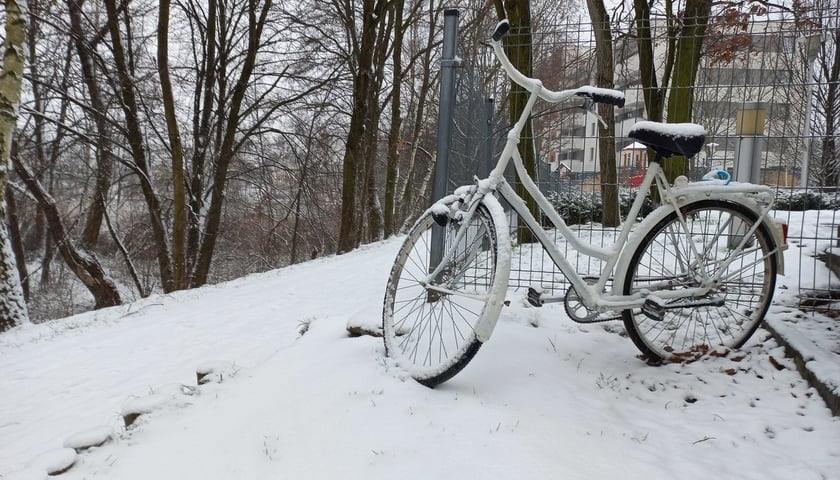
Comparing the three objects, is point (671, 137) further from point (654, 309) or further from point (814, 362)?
point (814, 362)

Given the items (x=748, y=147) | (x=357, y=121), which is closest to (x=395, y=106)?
(x=357, y=121)

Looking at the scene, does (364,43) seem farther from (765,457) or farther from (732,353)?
(765,457)

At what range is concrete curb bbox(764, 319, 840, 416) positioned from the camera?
235cm

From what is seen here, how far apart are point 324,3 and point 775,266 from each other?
42.5 ft

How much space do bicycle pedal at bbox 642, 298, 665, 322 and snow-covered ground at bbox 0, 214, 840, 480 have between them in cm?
32

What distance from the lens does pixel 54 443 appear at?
3.55 m

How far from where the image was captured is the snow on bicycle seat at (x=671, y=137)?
2.62 m

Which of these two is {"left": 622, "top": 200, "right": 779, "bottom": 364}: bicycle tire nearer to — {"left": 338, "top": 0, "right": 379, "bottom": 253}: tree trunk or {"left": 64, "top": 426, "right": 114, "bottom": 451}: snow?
{"left": 64, "top": 426, "right": 114, "bottom": 451}: snow

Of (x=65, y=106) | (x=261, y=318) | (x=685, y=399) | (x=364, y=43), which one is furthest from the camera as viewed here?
(x=364, y=43)

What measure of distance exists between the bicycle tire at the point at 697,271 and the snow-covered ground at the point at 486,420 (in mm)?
131

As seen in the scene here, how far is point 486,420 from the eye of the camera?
85.7 inches

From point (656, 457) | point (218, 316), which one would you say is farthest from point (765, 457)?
point (218, 316)

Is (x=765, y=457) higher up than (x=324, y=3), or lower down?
lower down

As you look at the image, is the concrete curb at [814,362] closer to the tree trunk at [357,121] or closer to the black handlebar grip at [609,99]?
the black handlebar grip at [609,99]
